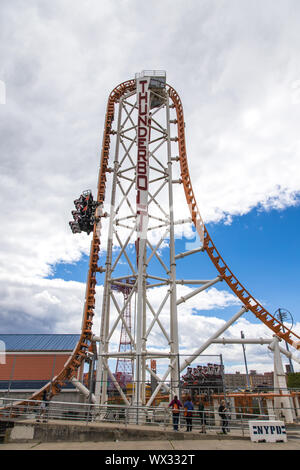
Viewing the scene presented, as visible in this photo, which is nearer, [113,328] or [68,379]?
[113,328]

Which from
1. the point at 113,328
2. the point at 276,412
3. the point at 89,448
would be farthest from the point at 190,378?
the point at 89,448

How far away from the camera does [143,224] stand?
17.7m

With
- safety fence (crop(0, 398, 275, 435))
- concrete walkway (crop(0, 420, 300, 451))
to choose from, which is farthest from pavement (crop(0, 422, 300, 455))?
safety fence (crop(0, 398, 275, 435))

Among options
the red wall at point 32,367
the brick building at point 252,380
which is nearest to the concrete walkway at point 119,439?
the red wall at point 32,367

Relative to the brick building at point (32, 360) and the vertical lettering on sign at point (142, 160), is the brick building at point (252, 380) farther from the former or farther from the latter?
the vertical lettering on sign at point (142, 160)

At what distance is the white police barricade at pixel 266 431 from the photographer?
32.3ft

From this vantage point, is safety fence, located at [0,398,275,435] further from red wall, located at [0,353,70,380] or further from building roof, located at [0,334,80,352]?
building roof, located at [0,334,80,352]

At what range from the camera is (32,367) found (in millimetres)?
25547

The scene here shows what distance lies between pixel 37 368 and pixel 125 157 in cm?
1820

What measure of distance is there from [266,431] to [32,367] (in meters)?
20.9

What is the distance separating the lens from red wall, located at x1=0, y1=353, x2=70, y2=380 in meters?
24.9
